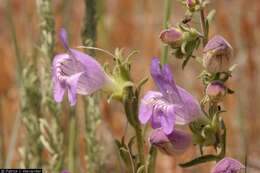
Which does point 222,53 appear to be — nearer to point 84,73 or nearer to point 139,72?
point 84,73

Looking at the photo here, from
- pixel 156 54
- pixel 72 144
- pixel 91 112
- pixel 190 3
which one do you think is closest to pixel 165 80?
pixel 190 3

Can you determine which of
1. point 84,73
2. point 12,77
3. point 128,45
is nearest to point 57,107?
point 84,73

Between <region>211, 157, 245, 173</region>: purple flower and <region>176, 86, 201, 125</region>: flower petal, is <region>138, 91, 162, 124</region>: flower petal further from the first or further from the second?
<region>211, 157, 245, 173</region>: purple flower

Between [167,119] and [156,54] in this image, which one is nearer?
[167,119]

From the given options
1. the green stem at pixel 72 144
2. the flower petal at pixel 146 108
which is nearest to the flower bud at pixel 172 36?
the flower petal at pixel 146 108

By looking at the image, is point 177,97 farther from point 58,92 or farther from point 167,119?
point 58,92

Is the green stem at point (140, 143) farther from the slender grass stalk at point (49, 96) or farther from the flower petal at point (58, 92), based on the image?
the slender grass stalk at point (49, 96)
